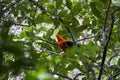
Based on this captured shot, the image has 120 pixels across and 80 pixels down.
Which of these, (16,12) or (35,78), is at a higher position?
(16,12)

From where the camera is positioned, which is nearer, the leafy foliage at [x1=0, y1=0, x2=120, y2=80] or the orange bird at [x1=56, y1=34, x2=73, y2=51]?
the leafy foliage at [x1=0, y1=0, x2=120, y2=80]

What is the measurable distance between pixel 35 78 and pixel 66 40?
4.59 ft

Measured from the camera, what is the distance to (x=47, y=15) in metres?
1.28

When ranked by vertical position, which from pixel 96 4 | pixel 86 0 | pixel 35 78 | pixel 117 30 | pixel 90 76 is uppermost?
pixel 86 0

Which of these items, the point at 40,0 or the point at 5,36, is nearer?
the point at 5,36

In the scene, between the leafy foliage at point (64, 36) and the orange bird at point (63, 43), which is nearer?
the leafy foliage at point (64, 36)

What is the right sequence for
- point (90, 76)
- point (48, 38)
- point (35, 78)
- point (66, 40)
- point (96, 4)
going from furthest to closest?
point (66, 40), point (48, 38), point (96, 4), point (90, 76), point (35, 78)

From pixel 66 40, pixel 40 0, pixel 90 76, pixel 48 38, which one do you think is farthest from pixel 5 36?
pixel 66 40

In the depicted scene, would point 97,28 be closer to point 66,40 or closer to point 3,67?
point 66,40

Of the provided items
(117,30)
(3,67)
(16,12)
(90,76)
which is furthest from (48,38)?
(3,67)

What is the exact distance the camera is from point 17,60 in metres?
0.35

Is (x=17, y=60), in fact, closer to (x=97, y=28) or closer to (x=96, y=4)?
(x=96, y=4)

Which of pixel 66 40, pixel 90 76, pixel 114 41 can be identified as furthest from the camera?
pixel 66 40

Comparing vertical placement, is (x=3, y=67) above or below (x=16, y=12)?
below
